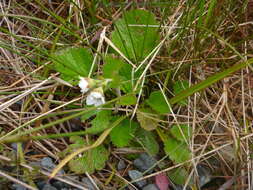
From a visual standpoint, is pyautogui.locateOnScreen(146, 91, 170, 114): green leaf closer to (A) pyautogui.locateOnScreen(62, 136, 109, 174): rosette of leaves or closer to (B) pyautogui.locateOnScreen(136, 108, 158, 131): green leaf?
(B) pyautogui.locateOnScreen(136, 108, 158, 131): green leaf

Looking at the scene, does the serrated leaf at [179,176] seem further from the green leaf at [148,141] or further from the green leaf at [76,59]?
the green leaf at [76,59]

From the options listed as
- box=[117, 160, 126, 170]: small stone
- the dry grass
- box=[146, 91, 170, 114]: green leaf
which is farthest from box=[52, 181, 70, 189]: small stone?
box=[146, 91, 170, 114]: green leaf

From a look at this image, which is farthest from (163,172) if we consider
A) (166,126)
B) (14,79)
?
(14,79)

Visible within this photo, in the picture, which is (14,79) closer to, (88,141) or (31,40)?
(31,40)

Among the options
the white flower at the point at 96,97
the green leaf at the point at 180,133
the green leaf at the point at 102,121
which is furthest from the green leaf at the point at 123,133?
the white flower at the point at 96,97

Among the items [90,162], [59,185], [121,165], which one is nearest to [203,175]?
[121,165]

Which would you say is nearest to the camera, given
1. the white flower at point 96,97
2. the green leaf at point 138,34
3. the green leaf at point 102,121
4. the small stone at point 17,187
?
the white flower at point 96,97
